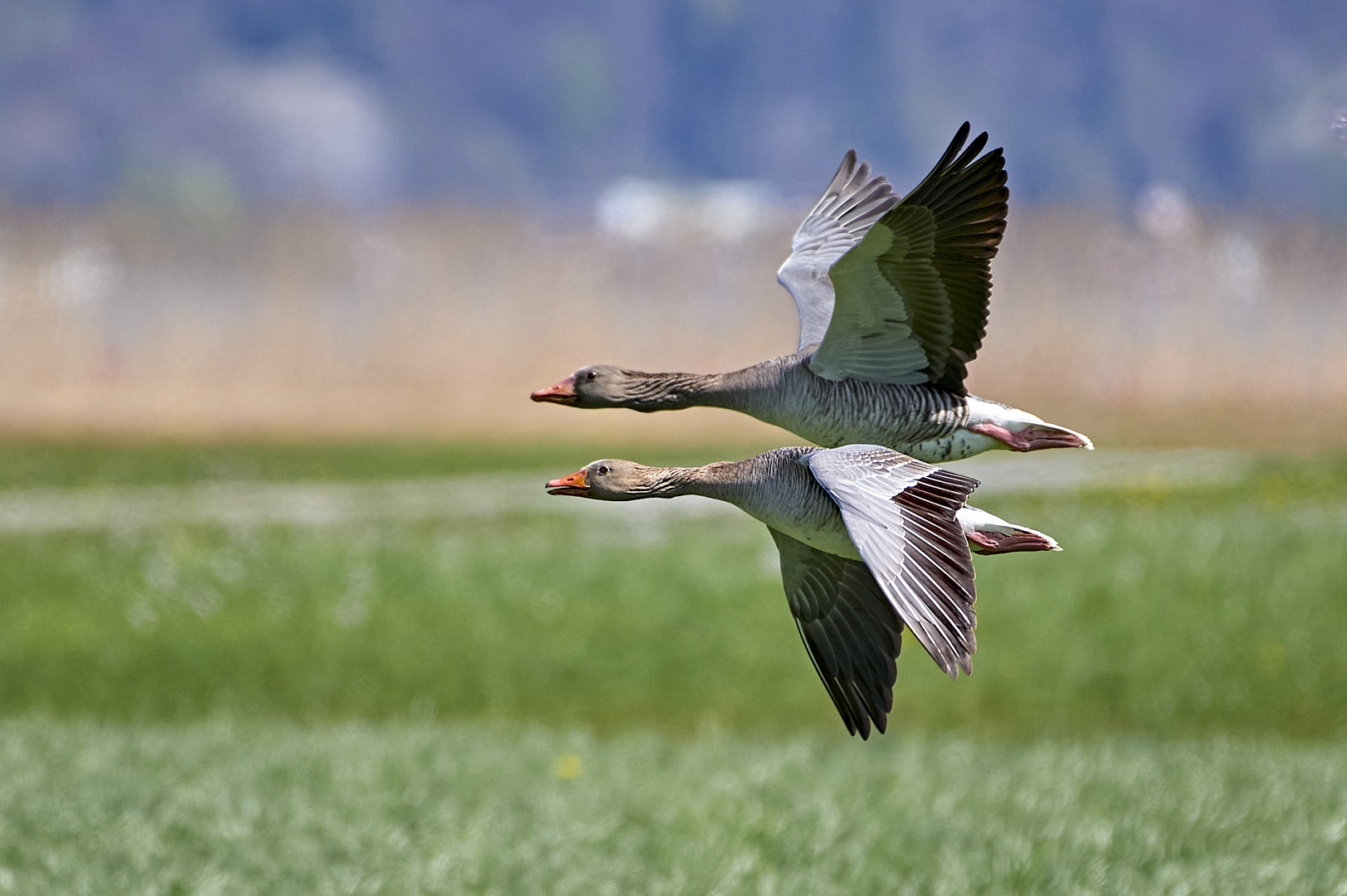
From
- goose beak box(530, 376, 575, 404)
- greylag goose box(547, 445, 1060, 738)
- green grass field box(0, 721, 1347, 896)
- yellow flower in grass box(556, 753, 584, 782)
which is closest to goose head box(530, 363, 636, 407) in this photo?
goose beak box(530, 376, 575, 404)

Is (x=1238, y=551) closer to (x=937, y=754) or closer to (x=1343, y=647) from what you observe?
(x=1343, y=647)

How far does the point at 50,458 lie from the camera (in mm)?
24688

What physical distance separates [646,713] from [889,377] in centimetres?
1128

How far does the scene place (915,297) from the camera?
2344mm

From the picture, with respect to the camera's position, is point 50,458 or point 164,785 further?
point 50,458

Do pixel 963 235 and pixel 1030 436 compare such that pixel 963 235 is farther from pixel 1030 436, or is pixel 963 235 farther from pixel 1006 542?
pixel 1006 542

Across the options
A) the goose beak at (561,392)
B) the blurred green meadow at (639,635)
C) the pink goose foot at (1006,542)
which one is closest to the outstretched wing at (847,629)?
the pink goose foot at (1006,542)

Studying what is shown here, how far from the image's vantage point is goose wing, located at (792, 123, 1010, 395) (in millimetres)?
2254

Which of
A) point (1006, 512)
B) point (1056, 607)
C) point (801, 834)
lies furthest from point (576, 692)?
point (1006, 512)

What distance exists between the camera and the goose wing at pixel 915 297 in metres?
2.25

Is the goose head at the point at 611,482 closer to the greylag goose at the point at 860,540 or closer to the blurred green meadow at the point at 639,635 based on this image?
the greylag goose at the point at 860,540

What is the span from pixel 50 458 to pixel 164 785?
62.0ft

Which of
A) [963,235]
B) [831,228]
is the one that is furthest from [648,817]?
[963,235]

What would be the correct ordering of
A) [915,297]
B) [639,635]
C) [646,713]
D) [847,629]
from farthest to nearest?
[639,635]
[646,713]
[847,629]
[915,297]
